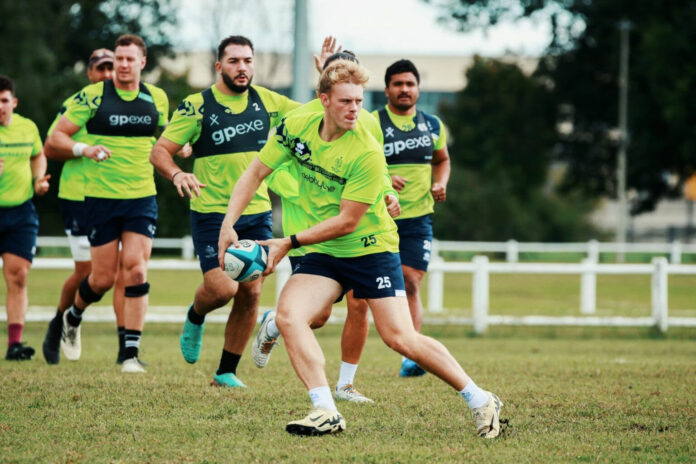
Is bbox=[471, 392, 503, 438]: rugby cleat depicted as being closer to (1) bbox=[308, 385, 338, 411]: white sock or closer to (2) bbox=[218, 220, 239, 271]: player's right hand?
(1) bbox=[308, 385, 338, 411]: white sock

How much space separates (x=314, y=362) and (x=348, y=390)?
5.65 ft

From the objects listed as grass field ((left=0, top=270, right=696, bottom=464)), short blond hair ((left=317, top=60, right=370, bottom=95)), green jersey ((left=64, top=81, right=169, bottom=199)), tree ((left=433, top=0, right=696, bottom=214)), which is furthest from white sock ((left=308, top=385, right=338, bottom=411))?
tree ((left=433, top=0, right=696, bottom=214))

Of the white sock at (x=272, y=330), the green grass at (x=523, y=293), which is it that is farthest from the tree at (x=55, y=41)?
the white sock at (x=272, y=330)

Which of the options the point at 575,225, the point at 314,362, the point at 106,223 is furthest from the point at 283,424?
the point at 575,225

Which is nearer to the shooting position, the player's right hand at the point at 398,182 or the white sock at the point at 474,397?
the white sock at the point at 474,397

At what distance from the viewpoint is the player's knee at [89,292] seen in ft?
29.8

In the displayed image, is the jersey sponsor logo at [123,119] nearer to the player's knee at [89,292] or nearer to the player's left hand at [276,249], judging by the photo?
the player's knee at [89,292]

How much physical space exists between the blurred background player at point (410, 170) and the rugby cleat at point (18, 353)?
3.71 m

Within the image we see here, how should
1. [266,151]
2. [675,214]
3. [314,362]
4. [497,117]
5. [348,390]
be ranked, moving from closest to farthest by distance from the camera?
[314,362], [266,151], [348,390], [497,117], [675,214]

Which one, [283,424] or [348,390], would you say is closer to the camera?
[283,424]

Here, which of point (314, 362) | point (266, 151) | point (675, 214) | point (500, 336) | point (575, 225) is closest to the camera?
point (314, 362)

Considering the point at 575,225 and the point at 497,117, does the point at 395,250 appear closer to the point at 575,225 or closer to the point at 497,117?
the point at 497,117

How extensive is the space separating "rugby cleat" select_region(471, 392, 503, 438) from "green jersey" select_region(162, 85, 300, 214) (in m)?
2.71

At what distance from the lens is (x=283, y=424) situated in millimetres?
6035
